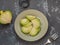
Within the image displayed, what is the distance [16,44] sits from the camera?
1.27m

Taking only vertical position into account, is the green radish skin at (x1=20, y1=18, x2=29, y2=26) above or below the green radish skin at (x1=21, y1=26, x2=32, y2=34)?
above

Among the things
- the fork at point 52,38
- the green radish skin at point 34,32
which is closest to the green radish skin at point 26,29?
the green radish skin at point 34,32

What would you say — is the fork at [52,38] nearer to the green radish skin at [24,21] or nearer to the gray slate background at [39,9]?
the gray slate background at [39,9]

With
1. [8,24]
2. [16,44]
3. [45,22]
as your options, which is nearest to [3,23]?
[8,24]

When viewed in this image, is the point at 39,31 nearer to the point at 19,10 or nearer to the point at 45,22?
the point at 45,22

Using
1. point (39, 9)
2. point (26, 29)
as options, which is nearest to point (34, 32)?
point (26, 29)

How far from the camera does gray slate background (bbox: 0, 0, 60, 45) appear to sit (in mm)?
1272

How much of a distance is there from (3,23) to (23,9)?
16cm

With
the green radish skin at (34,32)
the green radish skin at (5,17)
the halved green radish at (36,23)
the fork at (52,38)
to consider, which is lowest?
the fork at (52,38)

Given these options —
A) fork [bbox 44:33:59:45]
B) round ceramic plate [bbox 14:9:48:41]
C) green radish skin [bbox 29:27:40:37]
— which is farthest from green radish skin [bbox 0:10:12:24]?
fork [bbox 44:33:59:45]

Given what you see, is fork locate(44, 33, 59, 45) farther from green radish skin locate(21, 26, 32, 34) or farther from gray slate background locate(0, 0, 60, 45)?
green radish skin locate(21, 26, 32, 34)

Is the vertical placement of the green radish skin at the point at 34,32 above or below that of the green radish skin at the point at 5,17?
below

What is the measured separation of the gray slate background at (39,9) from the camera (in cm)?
127

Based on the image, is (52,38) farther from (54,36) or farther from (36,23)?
(36,23)
